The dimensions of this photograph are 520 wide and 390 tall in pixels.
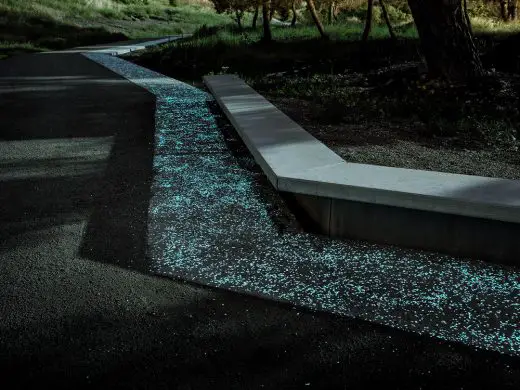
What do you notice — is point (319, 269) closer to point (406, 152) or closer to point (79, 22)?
point (406, 152)

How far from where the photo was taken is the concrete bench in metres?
3.35

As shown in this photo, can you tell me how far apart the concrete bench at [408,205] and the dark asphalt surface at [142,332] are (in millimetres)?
1009

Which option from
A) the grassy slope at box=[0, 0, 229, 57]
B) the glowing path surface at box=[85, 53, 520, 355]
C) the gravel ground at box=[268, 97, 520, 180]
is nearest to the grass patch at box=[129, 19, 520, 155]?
the gravel ground at box=[268, 97, 520, 180]

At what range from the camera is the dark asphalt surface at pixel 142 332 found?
7.52ft

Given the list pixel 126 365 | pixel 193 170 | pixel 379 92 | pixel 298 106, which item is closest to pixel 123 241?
pixel 126 365

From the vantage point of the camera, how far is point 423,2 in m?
8.71

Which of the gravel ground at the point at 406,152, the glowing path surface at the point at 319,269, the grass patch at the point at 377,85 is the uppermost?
the grass patch at the point at 377,85

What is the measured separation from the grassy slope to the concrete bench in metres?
18.3

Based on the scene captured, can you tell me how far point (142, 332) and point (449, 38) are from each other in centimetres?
742

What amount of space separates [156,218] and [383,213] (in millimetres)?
1500

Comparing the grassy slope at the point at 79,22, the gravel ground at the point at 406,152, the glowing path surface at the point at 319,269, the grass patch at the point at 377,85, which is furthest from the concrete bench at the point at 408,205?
the grassy slope at the point at 79,22

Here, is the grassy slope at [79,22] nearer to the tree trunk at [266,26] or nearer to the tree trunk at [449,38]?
the tree trunk at [266,26]

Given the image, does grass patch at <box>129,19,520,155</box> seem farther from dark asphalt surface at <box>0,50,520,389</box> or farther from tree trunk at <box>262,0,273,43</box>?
dark asphalt surface at <box>0,50,520,389</box>

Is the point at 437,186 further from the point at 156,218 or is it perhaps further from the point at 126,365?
the point at 126,365
